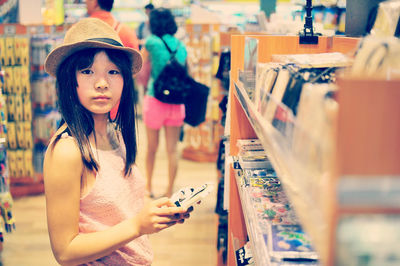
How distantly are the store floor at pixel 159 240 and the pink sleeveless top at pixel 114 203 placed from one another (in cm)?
191

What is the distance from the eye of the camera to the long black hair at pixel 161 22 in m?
4.27

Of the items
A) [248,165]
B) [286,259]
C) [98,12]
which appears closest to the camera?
[286,259]

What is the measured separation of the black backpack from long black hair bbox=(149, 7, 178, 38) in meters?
0.12

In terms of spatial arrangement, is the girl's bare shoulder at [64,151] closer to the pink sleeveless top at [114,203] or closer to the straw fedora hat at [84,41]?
the pink sleeveless top at [114,203]

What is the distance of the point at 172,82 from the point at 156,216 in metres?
2.88

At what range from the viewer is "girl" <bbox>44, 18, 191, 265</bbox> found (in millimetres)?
1440

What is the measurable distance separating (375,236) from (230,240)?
203 centimetres

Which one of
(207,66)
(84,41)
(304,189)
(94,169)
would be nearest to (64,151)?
(94,169)

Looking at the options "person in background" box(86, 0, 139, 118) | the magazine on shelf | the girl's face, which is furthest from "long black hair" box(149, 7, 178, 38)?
the magazine on shelf

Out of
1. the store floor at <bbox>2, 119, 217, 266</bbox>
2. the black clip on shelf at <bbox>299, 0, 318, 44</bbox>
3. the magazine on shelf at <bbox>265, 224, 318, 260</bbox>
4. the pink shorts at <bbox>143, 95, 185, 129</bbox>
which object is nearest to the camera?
the magazine on shelf at <bbox>265, 224, 318, 260</bbox>

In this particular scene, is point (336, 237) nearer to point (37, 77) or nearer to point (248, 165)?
point (248, 165)

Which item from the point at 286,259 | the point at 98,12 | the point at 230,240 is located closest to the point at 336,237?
the point at 286,259

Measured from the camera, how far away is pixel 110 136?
1.79 m

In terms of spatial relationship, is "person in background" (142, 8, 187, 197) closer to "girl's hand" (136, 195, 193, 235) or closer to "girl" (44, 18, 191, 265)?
"girl" (44, 18, 191, 265)
